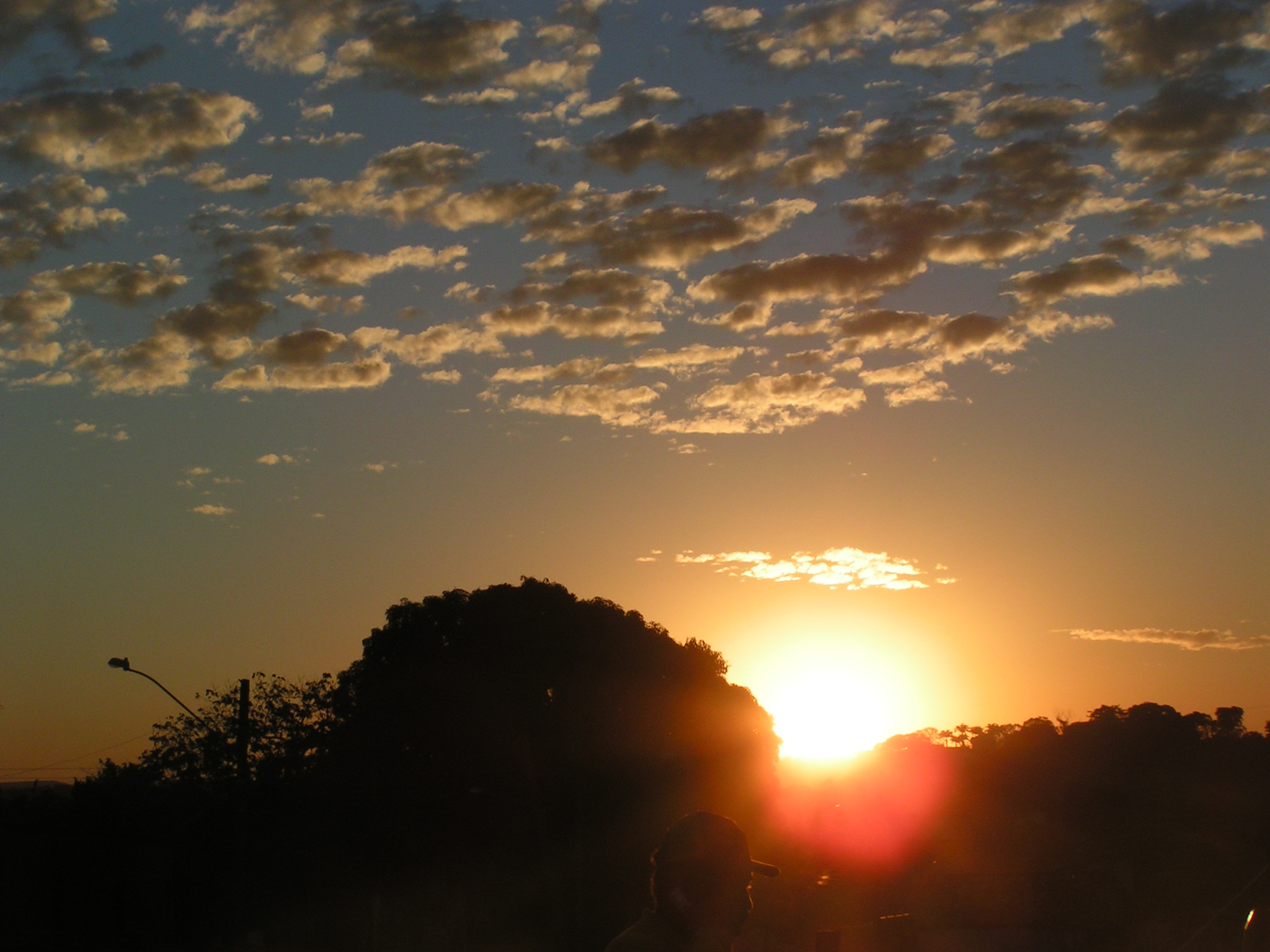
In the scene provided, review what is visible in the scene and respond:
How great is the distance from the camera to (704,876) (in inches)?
150

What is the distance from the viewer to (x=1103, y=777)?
198 ft

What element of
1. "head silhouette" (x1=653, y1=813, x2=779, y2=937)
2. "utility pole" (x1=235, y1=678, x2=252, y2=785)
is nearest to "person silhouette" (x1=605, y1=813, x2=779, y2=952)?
"head silhouette" (x1=653, y1=813, x2=779, y2=937)

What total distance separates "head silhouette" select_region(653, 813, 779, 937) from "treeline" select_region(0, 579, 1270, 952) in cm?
2697

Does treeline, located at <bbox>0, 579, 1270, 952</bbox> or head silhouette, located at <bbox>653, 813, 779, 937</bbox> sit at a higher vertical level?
head silhouette, located at <bbox>653, 813, 779, 937</bbox>

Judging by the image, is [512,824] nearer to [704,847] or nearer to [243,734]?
[243,734]

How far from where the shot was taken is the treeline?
1237 inches

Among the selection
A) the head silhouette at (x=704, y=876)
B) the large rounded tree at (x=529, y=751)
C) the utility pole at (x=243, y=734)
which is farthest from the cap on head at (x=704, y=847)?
the large rounded tree at (x=529, y=751)

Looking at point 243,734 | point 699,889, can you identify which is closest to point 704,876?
point 699,889

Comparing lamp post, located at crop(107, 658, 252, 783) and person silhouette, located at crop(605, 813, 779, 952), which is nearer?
person silhouette, located at crop(605, 813, 779, 952)

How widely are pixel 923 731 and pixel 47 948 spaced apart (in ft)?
270

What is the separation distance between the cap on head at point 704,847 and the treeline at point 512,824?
26985mm

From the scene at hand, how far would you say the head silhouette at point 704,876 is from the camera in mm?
3770

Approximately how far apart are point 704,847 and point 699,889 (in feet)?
0.46

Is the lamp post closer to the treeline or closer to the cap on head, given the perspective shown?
the treeline
